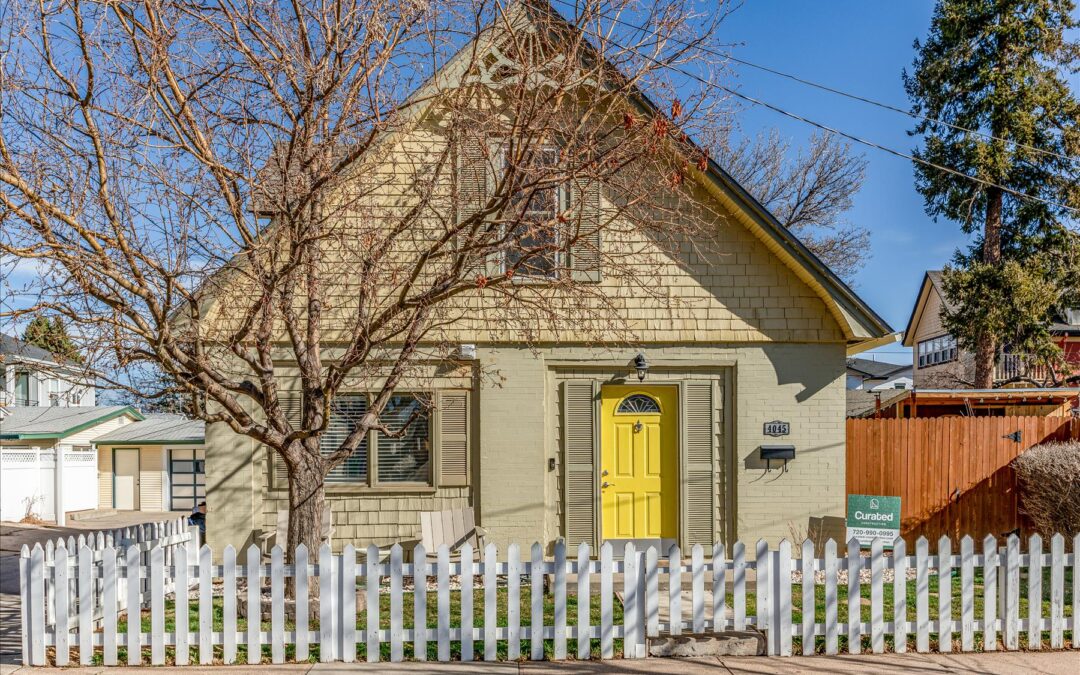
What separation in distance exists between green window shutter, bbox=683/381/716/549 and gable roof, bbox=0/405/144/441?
16832 millimetres

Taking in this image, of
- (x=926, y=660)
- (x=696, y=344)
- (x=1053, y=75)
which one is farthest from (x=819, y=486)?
(x=1053, y=75)

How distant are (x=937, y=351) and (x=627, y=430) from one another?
28.6 meters

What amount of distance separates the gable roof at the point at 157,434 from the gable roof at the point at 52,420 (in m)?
0.48

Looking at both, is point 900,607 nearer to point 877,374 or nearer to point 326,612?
point 326,612

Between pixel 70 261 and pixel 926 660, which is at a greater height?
pixel 70 261

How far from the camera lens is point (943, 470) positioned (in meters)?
11.2

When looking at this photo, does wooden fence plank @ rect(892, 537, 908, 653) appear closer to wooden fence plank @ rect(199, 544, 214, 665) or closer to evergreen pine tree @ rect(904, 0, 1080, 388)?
wooden fence plank @ rect(199, 544, 214, 665)

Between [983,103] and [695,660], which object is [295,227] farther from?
[983,103]

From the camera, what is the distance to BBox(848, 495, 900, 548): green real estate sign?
8398 millimetres

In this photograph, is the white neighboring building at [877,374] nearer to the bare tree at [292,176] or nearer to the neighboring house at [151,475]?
the neighboring house at [151,475]

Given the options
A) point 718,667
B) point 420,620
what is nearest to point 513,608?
point 420,620

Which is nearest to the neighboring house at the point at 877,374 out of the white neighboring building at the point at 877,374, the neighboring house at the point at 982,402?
the white neighboring building at the point at 877,374

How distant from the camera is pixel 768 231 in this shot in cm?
949

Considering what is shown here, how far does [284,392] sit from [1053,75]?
18.4 metres
